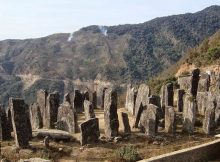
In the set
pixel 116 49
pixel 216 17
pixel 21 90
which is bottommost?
pixel 21 90

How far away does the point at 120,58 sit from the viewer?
6590 inches

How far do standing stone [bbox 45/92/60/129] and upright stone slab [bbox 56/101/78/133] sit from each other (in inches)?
29.1

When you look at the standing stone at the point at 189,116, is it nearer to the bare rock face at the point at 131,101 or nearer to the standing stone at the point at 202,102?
the standing stone at the point at 202,102

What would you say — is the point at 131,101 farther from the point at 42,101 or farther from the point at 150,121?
the point at 150,121

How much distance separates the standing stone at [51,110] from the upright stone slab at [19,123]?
15.8 feet

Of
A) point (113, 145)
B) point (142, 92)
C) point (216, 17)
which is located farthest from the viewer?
point (216, 17)

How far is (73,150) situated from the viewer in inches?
840

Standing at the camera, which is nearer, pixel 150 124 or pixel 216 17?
pixel 150 124

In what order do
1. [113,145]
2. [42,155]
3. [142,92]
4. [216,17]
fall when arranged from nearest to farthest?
1. [42,155]
2. [113,145]
3. [142,92]
4. [216,17]

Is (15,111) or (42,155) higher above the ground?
(15,111)

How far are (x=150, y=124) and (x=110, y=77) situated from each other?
12545 cm

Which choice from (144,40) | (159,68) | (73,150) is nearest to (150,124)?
(73,150)

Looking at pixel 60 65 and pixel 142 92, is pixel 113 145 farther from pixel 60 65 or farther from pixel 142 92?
pixel 60 65

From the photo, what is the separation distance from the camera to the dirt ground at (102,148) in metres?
20.5
